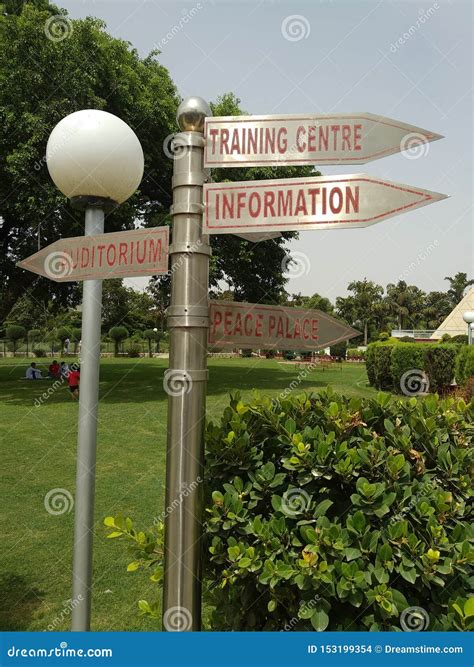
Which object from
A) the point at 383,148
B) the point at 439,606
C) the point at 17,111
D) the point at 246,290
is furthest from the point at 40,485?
the point at 246,290

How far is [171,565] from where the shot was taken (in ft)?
6.43

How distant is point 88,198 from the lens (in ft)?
8.51

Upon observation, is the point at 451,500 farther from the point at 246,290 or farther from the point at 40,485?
the point at 246,290

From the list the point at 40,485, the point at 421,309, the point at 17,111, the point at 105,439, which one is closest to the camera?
the point at 40,485

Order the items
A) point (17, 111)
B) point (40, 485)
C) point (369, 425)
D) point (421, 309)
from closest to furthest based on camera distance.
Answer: point (369, 425) → point (40, 485) → point (17, 111) → point (421, 309)

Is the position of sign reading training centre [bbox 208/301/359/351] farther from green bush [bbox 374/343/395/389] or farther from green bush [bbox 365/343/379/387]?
green bush [bbox 365/343/379/387]

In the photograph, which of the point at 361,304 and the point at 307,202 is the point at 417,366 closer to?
the point at 307,202

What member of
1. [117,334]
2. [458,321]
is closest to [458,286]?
[458,321]

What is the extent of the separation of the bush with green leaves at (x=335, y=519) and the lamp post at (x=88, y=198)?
9.6 inches

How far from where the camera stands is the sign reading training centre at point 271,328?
205cm

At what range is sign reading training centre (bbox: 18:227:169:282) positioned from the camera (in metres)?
2.03

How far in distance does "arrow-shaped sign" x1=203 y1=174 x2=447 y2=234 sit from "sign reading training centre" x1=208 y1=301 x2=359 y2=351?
335mm

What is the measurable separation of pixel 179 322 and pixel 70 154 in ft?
3.82

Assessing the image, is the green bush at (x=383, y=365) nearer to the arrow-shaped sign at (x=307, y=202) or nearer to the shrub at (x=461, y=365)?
the shrub at (x=461, y=365)
